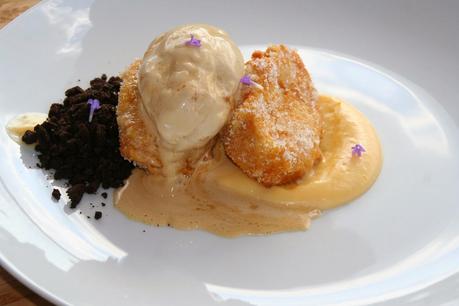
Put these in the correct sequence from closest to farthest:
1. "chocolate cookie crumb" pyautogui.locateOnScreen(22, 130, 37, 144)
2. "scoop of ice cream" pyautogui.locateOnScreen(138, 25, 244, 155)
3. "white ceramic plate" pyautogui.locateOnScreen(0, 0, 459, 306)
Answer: "white ceramic plate" pyautogui.locateOnScreen(0, 0, 459, 306)
"scoop of ice cream" pyautogui.locateOnScreen(138, 25, 244, 155)
"chocolate cookie crumb" pyautogui.locateOnScreen(22, 130, 37, 144)

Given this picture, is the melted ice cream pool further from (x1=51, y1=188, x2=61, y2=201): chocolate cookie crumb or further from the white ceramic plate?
(x1=51, y1=188, x2=61, y2=201): chocolate cookie crumb

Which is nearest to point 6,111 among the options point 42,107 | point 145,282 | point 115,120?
point 42,107

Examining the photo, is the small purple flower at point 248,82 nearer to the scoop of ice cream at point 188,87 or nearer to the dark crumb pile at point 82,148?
the scoop of ice cream at point 188,87

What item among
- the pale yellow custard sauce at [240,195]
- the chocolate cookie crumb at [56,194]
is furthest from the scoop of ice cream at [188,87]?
the chocolate cookie crumb at [56,194]

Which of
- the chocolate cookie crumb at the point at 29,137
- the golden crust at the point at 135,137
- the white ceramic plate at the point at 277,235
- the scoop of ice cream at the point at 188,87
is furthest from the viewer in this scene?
the chocolate cookie crumb at the point at 29,137

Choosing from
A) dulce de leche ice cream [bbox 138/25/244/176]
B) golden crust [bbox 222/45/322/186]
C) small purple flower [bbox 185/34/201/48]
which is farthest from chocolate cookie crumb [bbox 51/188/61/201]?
small purple flower [bbox 185/34/201/48]

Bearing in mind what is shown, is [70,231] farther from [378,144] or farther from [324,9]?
[324,9]

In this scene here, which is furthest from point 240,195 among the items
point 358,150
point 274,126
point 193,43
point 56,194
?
point 56,194
